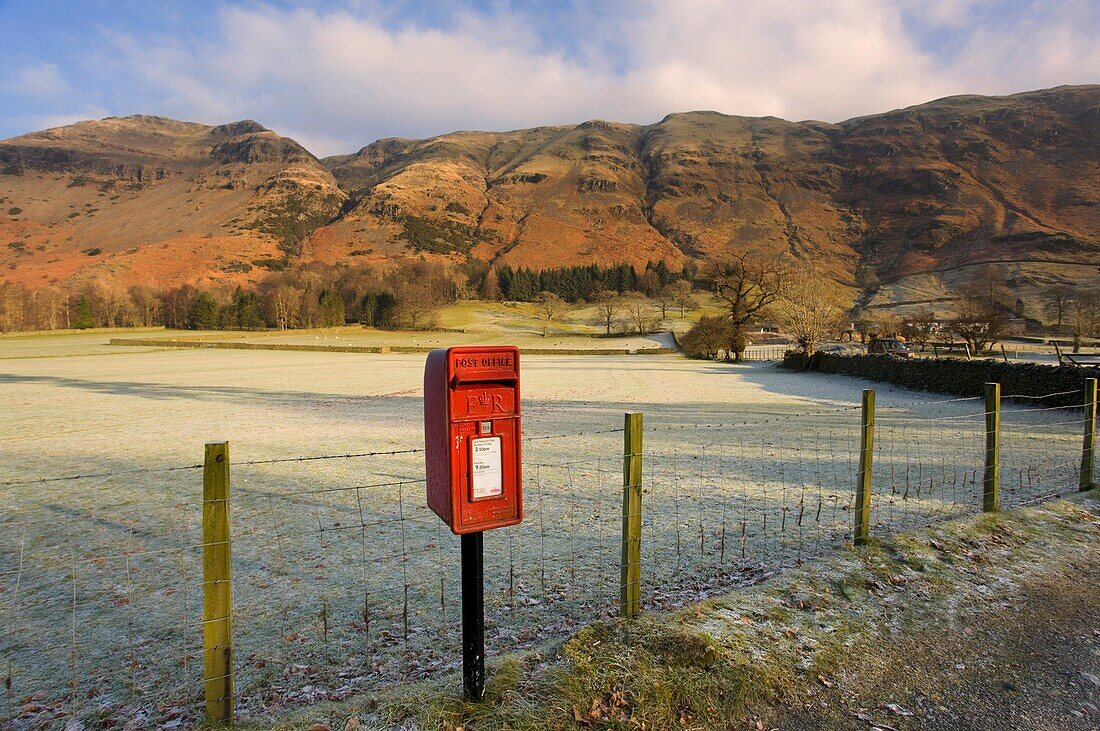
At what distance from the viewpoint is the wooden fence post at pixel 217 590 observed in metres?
3.09

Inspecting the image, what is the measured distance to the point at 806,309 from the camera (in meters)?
37.6

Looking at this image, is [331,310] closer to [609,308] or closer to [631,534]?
[609,308]

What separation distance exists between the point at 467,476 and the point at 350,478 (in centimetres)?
735

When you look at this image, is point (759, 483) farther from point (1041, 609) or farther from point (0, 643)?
point (0, 643)

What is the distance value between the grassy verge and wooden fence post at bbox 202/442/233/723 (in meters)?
0.39

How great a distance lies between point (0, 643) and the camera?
4402mm

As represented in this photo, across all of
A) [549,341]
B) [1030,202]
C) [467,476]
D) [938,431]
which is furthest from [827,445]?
[1030,202]

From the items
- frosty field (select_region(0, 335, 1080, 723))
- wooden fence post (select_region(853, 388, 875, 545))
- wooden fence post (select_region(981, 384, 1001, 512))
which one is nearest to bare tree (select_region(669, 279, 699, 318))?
frosty field (select_region(0, 335, 1080, 723))

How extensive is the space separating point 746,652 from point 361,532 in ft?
16.2

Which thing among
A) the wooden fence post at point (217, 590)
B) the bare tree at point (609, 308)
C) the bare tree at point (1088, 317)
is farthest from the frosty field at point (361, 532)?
the bare tree at point (609, 308)

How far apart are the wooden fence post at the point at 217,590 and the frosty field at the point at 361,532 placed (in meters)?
0.42

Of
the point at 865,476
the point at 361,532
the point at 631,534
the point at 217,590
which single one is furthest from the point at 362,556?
the point at 865,476

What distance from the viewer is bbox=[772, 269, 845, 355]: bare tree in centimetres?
3688

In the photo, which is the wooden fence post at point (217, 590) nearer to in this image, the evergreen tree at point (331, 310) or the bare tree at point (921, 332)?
the bare tree at point (921, 332)
